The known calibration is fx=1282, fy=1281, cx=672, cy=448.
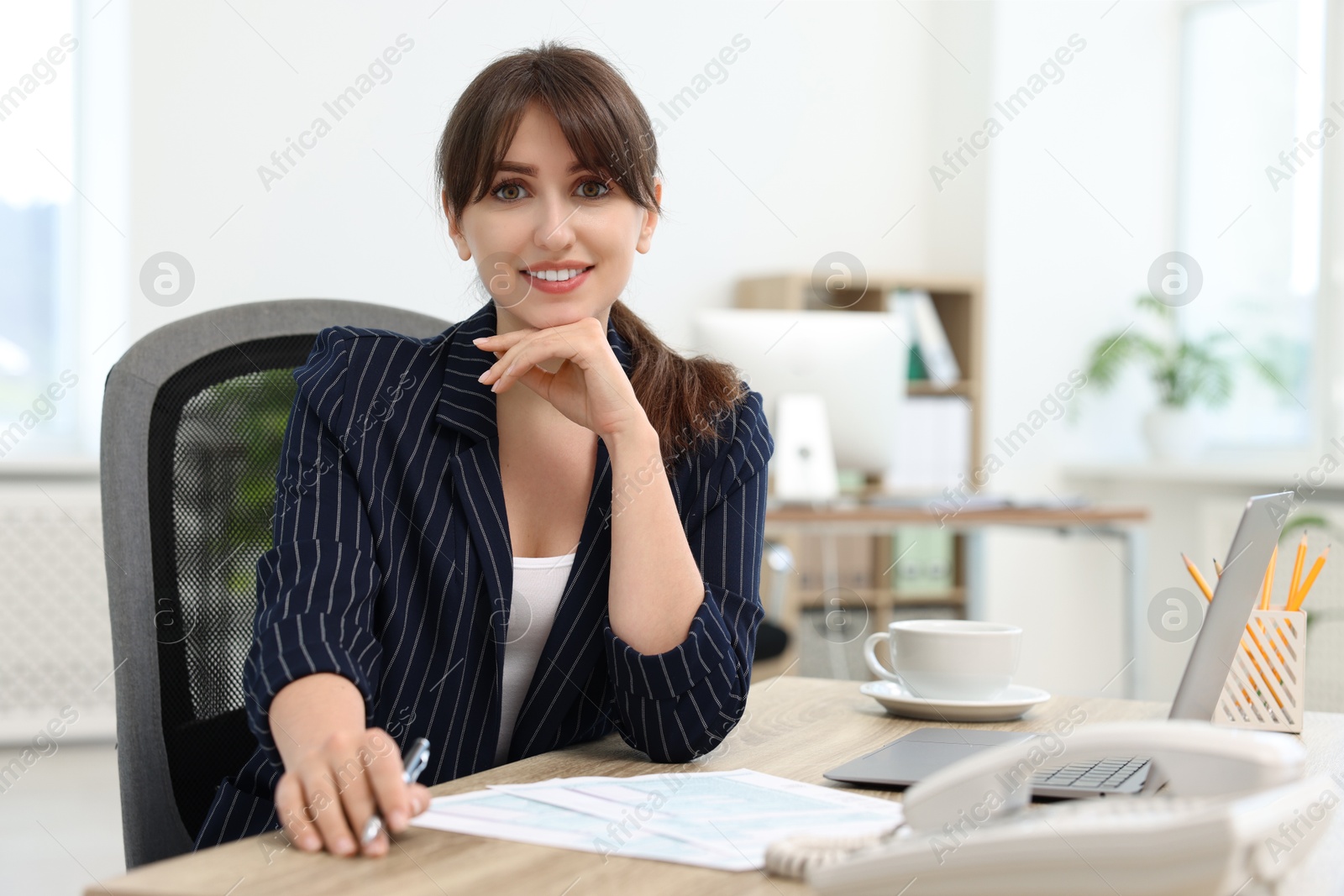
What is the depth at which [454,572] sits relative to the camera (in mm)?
1128

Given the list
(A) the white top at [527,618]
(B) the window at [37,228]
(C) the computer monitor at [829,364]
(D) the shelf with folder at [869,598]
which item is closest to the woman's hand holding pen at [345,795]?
(A) the white top at [527,618]

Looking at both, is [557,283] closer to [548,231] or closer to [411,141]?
[548,231]

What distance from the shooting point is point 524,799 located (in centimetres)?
82

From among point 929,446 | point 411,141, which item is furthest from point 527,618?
point 929,446

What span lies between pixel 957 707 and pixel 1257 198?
4.22m

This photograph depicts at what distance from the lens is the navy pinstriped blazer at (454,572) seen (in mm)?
1034

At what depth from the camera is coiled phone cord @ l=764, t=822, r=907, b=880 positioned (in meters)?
0.66

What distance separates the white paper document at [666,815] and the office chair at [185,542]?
40 centimetres

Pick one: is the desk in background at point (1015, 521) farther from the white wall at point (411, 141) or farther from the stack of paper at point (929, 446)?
the stack of paper at point (929, 446)

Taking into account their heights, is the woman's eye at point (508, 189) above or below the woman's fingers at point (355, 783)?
above

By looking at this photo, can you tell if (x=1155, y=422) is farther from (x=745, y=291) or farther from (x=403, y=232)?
(x=403, y=232)

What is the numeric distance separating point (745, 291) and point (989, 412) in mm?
1048

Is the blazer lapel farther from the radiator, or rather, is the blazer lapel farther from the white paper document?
the radiator

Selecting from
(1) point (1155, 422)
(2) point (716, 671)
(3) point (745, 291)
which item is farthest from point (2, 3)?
(1) point (1155, 422)
